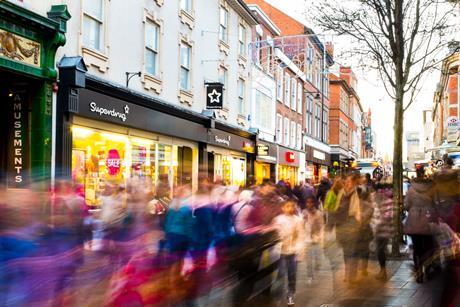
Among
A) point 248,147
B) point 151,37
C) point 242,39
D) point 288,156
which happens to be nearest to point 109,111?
point 151,37

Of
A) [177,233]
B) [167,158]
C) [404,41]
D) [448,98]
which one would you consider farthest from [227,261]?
[448,98]

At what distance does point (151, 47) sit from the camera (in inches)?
720

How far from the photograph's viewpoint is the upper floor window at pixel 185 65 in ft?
68.3

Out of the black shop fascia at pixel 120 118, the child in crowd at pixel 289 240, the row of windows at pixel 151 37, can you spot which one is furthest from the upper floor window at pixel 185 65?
the child in crowd at pixel 289 240

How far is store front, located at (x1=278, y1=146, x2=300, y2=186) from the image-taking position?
3512 cm

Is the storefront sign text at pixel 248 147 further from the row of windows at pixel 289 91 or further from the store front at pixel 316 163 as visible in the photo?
the store front at pixel 316 163

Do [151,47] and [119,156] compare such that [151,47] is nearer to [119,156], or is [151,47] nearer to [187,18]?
[187,18]

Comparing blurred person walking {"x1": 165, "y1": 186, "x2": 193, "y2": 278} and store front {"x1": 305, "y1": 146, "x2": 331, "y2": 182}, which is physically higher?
store front {"x1": 305, "y1": 146, "x2": 331, "y2": 182}

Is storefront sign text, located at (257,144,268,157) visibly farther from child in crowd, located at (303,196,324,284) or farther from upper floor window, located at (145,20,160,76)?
child in crowd, located at (303,196,324,284)

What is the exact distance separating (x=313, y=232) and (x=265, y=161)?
18.0 m

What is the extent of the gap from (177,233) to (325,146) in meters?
45.7

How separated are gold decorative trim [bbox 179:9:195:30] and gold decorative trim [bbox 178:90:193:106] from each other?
2461 mm

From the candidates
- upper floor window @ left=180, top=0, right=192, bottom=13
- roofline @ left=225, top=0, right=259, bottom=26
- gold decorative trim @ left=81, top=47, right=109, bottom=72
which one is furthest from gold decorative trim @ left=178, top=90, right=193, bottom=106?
roofline @ left=225, top=0, right=259, bottom=26

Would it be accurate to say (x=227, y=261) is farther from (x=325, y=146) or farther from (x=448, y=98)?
(x=448, y=98)
